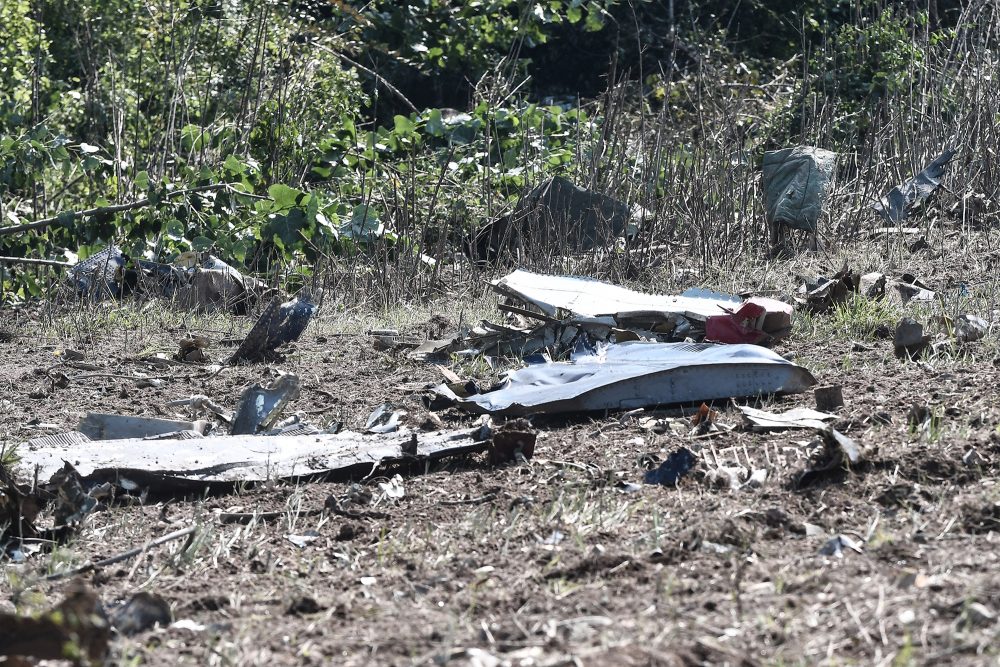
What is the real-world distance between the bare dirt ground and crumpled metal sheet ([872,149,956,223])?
3285mm

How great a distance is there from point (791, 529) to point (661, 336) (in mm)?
2173

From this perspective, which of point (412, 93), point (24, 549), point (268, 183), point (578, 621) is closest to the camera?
point (578, 621)

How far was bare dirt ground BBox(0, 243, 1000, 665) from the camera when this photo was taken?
1.85 m

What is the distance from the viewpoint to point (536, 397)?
145 inches

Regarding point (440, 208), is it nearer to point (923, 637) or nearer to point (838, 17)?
point (923, 637)

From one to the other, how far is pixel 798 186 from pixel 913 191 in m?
0.89

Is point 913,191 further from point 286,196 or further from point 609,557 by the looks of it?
point 609,557

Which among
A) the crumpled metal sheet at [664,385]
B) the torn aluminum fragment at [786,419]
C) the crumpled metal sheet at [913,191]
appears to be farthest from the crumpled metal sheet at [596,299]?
the crumpled metal sheet at [913,191]

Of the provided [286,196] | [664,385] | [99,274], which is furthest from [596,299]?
[99,274]

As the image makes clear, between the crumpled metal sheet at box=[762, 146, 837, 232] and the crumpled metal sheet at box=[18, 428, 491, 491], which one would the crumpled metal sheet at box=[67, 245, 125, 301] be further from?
the crumpled metal sheet at box=[762, 146, 837, 232]

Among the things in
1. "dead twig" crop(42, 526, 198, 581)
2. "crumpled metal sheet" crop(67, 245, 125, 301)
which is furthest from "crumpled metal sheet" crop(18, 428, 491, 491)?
"crumpled metal sheet" crop(67, 245, 125, 301)

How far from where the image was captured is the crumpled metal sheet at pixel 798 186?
6.62 meters

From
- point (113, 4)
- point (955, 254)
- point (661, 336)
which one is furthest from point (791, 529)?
point (113, 4)

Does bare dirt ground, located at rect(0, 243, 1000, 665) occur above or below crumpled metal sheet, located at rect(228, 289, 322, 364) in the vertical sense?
above
